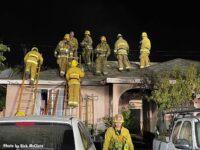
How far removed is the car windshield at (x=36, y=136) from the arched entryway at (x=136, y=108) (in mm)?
13870

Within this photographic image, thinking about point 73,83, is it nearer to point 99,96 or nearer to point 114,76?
point 114,76

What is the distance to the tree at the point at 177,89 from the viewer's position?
14.5 metres

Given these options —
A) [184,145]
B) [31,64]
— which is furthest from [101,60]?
[184,145]

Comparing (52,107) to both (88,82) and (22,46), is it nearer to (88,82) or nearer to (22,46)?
(88,82)

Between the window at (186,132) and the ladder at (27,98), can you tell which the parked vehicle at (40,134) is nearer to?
the window at (186,132)

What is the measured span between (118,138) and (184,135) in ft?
3.78

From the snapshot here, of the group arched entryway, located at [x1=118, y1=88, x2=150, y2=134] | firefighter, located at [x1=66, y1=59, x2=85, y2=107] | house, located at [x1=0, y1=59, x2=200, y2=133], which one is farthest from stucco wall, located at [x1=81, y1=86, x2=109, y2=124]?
firefighter, located at [x1=66, y1=59, x2=85, y2=107]

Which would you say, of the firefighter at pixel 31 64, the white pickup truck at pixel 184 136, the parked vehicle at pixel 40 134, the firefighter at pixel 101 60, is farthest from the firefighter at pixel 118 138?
the firefighter at pixel 101 60

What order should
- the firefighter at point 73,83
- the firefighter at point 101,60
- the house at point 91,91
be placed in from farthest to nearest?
the firefighter at point 101,60 < the house at point 91,91 < the firefighter at point 73,83

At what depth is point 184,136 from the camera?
301 inches

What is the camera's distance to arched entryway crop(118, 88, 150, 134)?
2019 cm

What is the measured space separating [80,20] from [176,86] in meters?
16.6

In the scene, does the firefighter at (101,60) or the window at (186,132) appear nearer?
the window at (186,132)

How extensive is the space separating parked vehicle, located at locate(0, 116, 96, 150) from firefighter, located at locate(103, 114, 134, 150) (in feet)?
6.38
